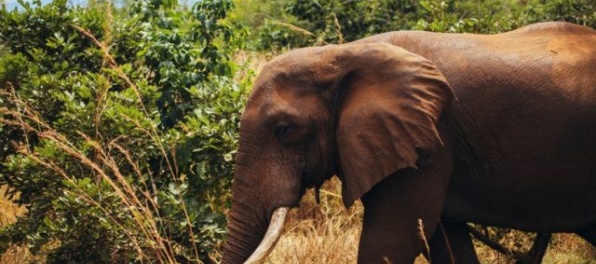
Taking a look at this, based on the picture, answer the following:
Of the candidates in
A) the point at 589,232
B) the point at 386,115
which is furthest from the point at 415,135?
the point at 589,232

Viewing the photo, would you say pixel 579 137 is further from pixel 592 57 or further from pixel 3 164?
pixel 3 164

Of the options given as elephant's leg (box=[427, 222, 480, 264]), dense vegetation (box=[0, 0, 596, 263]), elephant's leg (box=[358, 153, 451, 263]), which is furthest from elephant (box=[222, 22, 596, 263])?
dense vegetation (box=[0, 0, 596, 263])

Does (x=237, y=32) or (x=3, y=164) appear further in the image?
(x=237, y=32)

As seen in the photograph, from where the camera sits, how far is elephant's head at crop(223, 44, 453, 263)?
6367 mm

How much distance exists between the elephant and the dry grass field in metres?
1.49

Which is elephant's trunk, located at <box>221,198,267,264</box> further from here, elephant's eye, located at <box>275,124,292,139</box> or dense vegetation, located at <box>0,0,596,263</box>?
dense vegetation, located at <box>0,0,596,263</box>

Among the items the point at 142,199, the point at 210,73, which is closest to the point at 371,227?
the point at 142,199

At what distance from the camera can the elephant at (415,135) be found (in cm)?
641

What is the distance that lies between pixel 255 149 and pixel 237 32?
2.38 metres

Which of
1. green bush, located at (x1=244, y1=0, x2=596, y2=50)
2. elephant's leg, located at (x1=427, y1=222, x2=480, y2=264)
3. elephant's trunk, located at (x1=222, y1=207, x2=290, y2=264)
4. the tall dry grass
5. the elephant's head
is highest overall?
the elephant's head

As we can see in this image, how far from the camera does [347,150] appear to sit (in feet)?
21.2

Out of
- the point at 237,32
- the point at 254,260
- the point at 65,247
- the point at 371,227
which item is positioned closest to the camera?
the point at 254,260

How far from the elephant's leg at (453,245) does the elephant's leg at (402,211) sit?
2.27 feet

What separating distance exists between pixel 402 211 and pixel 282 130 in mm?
728
